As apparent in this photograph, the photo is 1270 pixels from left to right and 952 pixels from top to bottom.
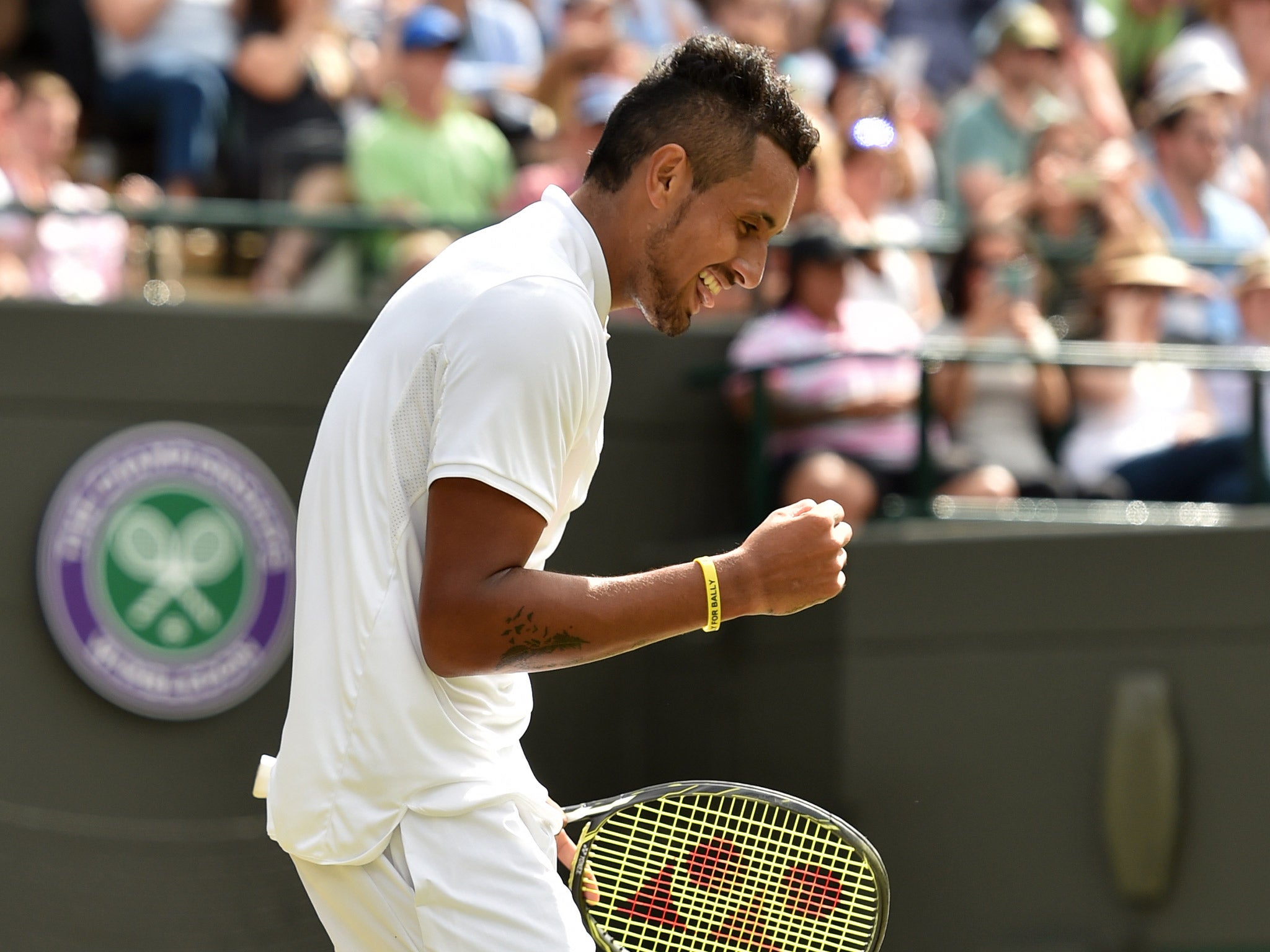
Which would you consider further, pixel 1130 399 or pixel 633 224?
pixel 1130 399

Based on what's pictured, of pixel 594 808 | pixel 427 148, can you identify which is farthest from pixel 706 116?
pixel 427 148

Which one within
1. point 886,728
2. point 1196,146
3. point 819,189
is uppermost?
point 1196,146

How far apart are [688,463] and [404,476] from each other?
4495mm

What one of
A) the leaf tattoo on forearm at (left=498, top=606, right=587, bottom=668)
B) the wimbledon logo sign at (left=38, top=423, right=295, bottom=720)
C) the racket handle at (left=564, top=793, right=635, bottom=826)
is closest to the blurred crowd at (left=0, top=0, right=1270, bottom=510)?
the wimbledon logo sign at (left=38, top=423, right=295, bottom=720)

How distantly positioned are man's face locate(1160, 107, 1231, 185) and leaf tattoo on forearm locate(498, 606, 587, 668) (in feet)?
19.1

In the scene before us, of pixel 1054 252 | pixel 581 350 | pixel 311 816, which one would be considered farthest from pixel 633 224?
pixel 1054 252

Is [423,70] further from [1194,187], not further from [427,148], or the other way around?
[1194,187]

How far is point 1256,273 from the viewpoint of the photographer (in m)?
6.93

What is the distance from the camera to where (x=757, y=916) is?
3.25 meters

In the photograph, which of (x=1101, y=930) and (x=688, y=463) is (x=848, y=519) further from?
(x=1101, y=930)

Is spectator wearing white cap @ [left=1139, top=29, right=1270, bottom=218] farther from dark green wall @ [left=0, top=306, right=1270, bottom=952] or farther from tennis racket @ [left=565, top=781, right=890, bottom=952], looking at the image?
tennis racket @ [left=565, top=781, right=890, bottom=952]

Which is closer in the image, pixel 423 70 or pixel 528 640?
pixel 528 640

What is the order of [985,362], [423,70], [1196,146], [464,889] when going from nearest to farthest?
1. [464,889]
2. [985,362]
3. [423,70]
4. [1196,146]

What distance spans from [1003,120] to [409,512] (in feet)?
19.7
